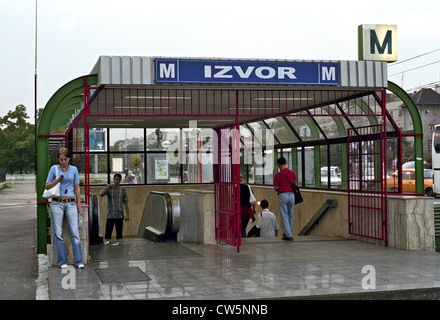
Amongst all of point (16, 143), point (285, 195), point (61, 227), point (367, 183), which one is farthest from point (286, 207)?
point (16, 143)

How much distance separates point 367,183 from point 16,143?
63.6m

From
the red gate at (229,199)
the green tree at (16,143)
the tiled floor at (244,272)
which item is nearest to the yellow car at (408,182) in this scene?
the tiled floor at (244,272)

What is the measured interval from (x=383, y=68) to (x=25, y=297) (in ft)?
22.3

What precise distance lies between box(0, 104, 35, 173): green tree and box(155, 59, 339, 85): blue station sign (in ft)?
205

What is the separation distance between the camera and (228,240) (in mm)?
10539

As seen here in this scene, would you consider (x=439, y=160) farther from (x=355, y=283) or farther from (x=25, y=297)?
(x=25, y=297)

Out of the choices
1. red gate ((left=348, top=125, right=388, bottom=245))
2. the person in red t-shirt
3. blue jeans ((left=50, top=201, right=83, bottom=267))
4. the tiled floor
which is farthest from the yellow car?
blue jeans ((left=50, top=201, right=83, bottom=267))

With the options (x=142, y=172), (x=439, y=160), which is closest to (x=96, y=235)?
(x=142, y=172)

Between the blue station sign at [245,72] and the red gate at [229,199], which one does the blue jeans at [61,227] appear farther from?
the red gate at [229,199]

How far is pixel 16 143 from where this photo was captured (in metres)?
68.9

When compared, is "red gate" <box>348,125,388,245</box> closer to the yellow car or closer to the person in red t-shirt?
the yellow car

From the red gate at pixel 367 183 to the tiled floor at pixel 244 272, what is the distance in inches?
19.9

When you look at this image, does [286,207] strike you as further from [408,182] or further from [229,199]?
[408,182]
